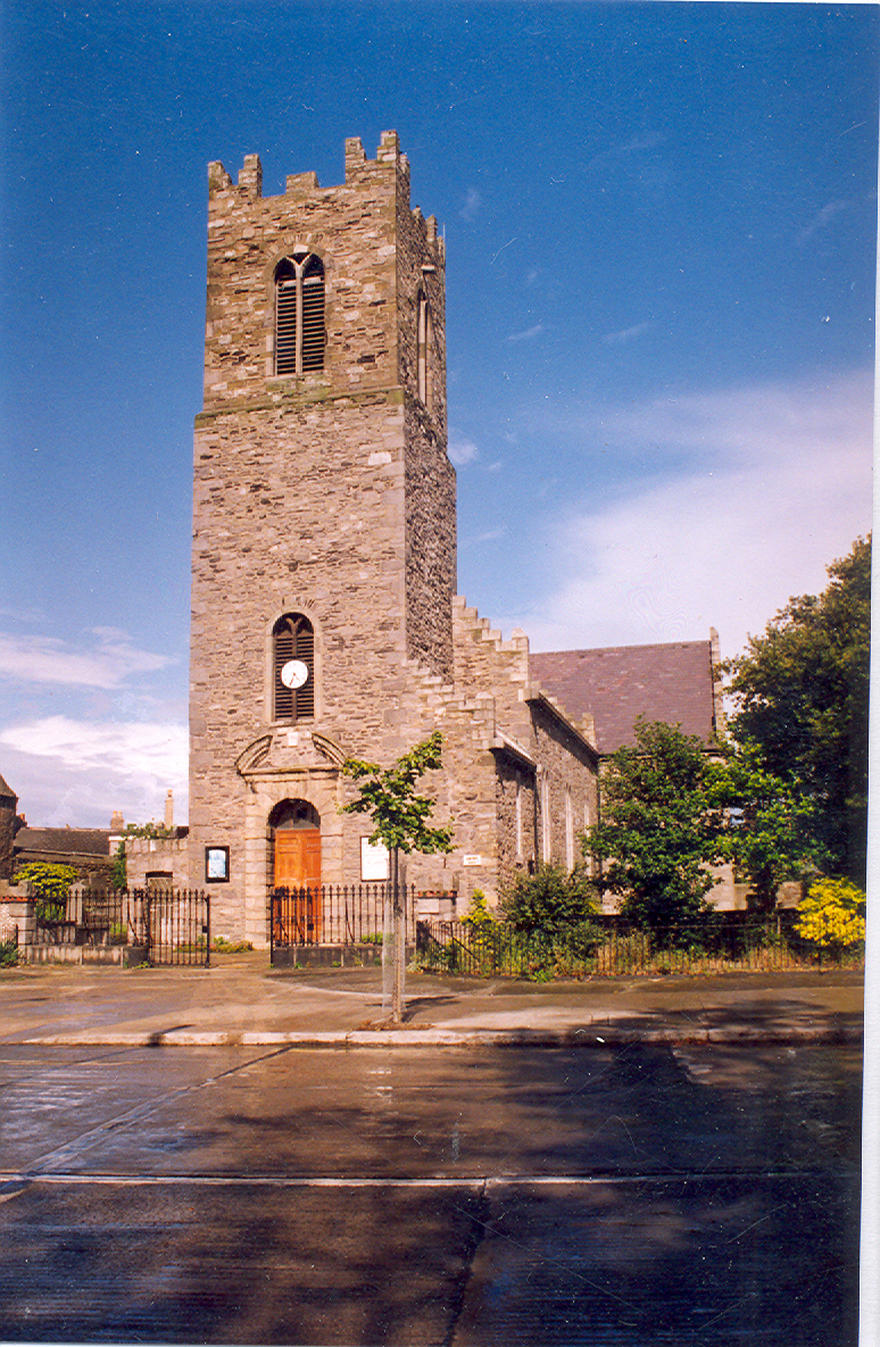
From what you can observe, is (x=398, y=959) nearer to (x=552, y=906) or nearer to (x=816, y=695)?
(x=552, y=906)

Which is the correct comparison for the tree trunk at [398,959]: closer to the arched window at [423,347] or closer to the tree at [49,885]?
the tree at [49,885]

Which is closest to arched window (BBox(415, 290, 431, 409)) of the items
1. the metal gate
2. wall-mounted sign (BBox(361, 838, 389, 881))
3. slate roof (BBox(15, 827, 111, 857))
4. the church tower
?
the church tower

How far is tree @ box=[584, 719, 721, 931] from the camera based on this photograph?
1892cm

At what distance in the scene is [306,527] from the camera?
24.7 meters

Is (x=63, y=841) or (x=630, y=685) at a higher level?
(x=630, y=685)

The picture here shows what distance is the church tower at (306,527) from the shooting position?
23.7 m

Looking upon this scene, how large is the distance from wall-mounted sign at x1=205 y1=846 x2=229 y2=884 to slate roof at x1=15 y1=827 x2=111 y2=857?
34.6 metres

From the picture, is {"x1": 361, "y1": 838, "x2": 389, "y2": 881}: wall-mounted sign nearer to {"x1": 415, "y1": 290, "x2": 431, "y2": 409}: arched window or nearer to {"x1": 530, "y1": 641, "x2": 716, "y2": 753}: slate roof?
{"x1": 415, "y1": 290, "x2": 431, "y2": 409}: arched window

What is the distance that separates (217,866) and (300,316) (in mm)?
13220

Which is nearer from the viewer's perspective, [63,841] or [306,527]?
[306,527]

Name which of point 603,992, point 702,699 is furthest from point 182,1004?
point 702,699

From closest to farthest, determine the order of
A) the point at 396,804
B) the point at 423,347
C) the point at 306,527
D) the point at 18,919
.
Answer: the point at 396,804
the point at 18,919
the point at 306,527
the point at 423,347

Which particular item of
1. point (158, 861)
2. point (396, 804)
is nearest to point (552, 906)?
point (396, 804)

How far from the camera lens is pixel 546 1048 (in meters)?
11.1
